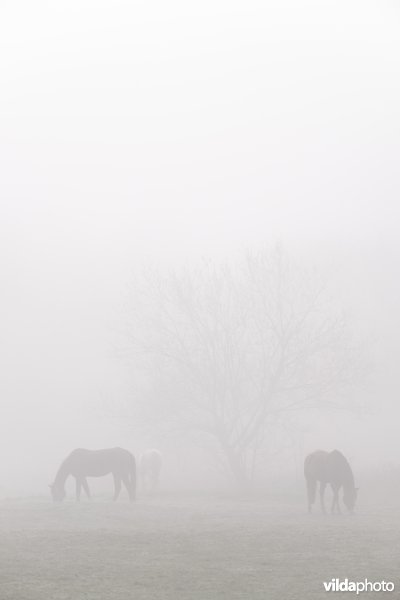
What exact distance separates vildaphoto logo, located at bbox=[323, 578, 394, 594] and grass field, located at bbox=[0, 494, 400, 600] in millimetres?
207

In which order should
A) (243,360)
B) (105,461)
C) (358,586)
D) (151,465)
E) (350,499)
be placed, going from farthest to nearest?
(243,360) → (151,465) → (105,461) → (350,499) → (358,586)

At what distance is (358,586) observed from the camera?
10.7m

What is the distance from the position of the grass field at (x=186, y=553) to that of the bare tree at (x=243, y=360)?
1596 centimetres

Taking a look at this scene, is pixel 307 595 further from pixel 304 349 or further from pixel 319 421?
pixel 319 421

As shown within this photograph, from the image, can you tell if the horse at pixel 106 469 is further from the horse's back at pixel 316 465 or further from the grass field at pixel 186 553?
the horse's back at pixel 316 465

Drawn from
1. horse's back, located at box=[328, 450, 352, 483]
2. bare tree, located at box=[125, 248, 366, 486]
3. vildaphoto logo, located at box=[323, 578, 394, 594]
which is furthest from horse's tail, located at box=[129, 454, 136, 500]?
vildaphoto logo, located at box=[323, 578, 394, 594]

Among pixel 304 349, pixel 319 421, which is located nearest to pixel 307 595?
pixel 304 349

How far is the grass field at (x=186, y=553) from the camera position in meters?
10.4

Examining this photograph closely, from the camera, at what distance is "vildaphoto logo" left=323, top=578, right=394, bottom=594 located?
1041 centimetres

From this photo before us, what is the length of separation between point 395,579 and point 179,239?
189 m

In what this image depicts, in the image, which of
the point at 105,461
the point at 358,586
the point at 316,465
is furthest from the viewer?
the point at 105,461

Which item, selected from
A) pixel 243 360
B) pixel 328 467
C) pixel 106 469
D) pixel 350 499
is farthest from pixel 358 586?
pixel 243 360

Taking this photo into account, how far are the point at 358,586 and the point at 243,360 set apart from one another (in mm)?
29437

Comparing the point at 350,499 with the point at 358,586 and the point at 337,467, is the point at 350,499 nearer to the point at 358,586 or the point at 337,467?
the point at 337,467
